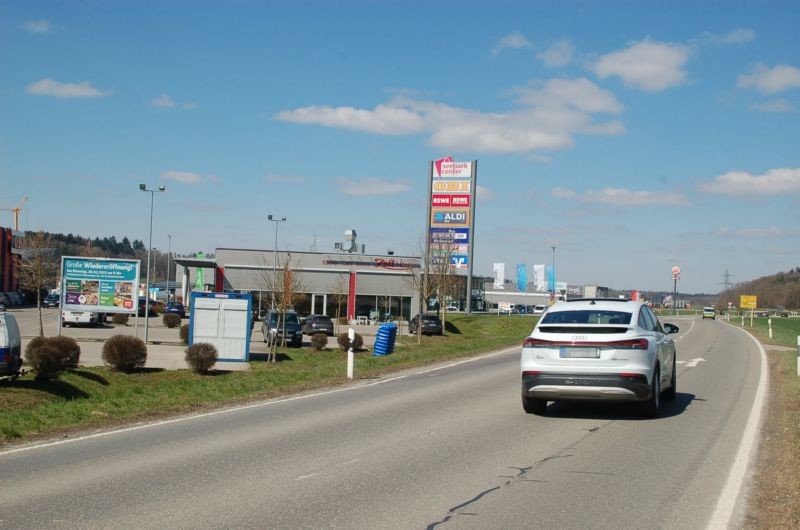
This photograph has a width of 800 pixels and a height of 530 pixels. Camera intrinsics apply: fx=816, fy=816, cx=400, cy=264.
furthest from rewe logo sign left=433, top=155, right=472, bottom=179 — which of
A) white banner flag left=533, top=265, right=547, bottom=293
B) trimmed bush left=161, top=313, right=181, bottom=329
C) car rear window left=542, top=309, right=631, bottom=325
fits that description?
car rear window left=542, top=309, right=631, bottom=325

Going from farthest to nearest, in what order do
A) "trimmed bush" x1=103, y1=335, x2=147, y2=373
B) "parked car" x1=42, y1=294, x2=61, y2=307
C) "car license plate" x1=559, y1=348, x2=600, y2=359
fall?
"parked car" x1=42, y1=294, x2=61, y2=307, "trimmed bush" x1=103, y1=335, x2=147, y2=373, "car license plate" x1=559, y1=348, x2=600, y2=359

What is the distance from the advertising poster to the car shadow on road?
22.9 m

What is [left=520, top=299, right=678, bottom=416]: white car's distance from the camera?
11.6 m

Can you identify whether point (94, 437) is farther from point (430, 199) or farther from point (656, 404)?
point (430, 199)

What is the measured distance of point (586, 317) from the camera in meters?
12.7

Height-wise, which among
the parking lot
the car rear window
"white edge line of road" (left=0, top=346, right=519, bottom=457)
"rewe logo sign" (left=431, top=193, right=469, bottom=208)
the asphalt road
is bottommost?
the parking lot

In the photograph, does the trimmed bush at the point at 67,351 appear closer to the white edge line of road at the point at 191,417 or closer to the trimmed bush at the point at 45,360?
the trimmed bush at the point at 45,360

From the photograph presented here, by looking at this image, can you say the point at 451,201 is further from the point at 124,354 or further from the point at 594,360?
the point at 594,360

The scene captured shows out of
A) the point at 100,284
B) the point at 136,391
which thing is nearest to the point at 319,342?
the point at 100,284

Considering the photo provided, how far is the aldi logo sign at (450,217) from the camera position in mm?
57688

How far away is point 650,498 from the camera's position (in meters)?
7.34

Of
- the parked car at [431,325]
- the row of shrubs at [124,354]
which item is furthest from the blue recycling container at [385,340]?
the parked car at [431,325]

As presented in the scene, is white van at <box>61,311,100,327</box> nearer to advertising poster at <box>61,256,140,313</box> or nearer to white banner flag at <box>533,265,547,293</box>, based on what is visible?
advertising poster at <box>61,256,140,313</box>

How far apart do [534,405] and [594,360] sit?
4.93 ft
